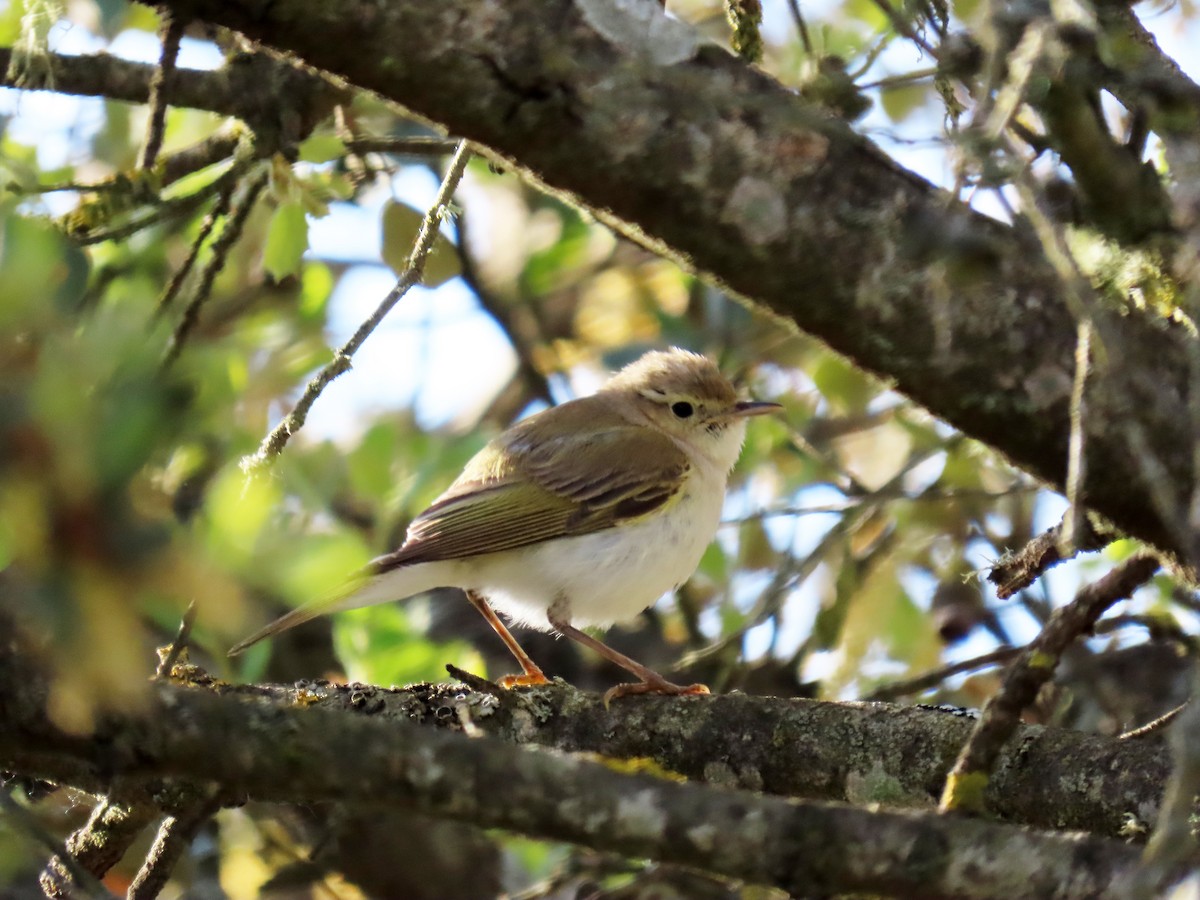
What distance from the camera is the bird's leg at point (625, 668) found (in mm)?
3618

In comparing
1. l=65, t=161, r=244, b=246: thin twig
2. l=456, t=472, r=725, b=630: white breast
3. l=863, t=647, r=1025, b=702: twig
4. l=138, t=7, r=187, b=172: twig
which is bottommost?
l=863, t=647, r=1025, b=702: twig

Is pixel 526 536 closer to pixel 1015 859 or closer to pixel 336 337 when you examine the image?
pixel 336 337

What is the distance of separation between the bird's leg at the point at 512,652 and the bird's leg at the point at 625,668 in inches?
6.9

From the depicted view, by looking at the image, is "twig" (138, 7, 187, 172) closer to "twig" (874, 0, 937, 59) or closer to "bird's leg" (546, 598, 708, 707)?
"twig" (874, 0, 937, 59)

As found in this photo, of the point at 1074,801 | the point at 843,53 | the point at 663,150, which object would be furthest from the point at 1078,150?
the point at 843,53

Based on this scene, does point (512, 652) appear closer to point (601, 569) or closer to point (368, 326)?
point (601, 569)

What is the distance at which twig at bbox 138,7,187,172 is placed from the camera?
9.86ft

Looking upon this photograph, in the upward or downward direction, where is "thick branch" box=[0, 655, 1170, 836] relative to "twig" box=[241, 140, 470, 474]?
downward

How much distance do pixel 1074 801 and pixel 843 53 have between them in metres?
2.85

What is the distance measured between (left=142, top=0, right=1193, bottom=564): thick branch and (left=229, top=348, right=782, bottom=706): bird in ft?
6.92

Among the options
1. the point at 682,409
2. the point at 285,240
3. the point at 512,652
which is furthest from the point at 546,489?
the point at 285,240

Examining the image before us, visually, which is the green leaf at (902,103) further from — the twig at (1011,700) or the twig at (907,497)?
the twig at (1011,700)

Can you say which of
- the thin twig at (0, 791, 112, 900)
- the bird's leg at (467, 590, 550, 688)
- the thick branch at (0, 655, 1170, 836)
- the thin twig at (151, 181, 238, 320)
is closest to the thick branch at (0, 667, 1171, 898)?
the thin twig at (0, 791, 112, 900)

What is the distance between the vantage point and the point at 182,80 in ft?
13.4
